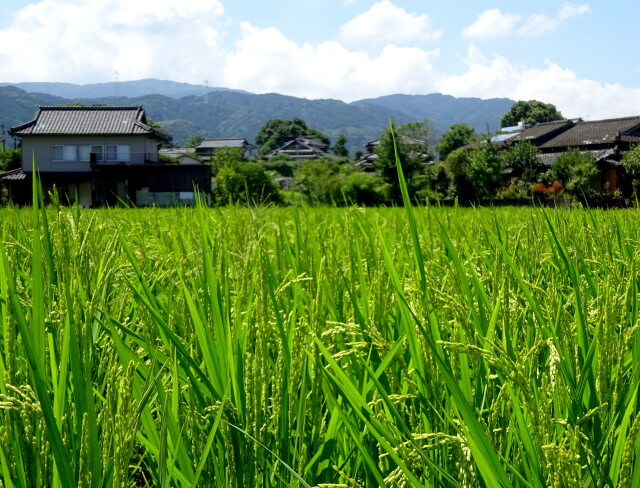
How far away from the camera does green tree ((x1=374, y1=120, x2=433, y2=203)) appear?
4362 cm

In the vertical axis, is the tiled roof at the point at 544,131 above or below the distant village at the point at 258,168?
above

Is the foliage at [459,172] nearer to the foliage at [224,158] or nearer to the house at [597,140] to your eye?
the house at [597,140]

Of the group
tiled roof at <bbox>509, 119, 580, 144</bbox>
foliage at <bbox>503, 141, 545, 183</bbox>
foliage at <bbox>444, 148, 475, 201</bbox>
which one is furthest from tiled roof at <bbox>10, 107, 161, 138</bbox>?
tiled roof at <bbox>509, 119, 580, 144</bbox>

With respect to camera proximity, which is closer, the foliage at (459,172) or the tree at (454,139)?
the foliage at (459,172)

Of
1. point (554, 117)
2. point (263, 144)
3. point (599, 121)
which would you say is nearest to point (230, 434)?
point (599, 121)

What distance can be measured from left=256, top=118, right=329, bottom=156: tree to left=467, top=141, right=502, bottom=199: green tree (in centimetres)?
8222

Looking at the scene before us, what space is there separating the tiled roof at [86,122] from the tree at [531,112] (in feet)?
255

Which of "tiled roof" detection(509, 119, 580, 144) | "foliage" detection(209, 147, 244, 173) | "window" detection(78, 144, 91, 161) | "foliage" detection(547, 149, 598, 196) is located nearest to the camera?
"foliage" detection(547, 149, 598, 196)

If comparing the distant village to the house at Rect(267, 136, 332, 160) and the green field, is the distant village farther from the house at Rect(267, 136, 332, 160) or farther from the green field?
the house at Rect(267, 136, 332, 160)

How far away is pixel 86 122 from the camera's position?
40312 millimetres

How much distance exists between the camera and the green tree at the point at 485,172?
41781 millimetres

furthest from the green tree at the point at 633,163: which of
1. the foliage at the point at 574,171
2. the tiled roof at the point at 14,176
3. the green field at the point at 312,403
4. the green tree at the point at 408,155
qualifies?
the green field at the point at 312,403

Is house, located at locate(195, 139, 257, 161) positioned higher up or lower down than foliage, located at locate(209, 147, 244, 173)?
higher up

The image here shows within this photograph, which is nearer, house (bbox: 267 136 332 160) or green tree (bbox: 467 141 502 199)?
green tree (bbox: 467 141 502 199)
